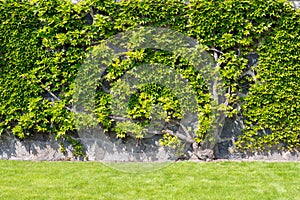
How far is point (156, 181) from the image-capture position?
4199 mm

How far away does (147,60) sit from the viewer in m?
5.36

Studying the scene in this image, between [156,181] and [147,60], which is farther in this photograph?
[147,60]

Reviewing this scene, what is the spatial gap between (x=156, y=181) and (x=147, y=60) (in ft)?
Result: 6.47

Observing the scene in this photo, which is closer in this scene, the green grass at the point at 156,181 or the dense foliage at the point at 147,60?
the green grass at the point at 156,181

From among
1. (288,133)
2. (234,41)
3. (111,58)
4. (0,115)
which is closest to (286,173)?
(288,133)

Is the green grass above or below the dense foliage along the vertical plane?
below

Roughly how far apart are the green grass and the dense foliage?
0.66m

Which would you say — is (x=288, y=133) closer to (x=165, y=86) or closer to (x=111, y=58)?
(x=165, y=86)

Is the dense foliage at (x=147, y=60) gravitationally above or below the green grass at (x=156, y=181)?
above

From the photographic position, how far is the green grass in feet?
12.2

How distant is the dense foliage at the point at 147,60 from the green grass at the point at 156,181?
25.8 inches

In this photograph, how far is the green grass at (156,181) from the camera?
3725 mm

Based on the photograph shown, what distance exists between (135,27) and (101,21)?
530 mm

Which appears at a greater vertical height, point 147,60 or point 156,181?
point 147,60
